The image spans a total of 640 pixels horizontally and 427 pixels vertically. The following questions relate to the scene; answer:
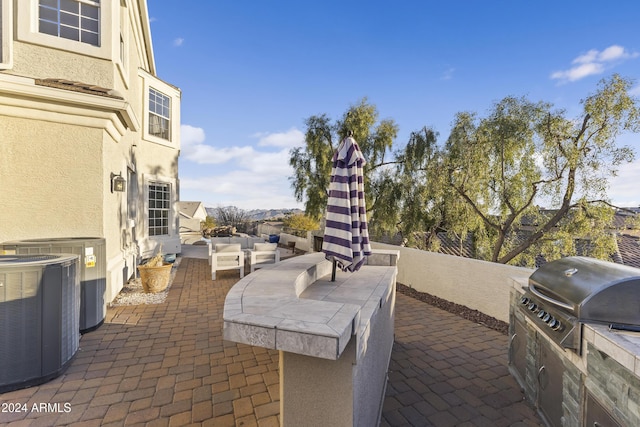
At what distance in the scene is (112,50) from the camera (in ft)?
19.1

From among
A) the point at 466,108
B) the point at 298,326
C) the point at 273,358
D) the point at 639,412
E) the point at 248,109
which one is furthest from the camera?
the point at 248,109

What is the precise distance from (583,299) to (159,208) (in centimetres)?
1196

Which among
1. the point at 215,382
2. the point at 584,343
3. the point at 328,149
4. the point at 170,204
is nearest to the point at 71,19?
the point at 170,204

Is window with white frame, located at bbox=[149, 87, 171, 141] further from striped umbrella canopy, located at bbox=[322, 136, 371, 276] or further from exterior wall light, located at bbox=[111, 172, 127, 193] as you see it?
striped umbrella canopy, located at bbox=[322, 136, 371, 276]

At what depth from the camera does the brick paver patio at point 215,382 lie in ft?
9.05

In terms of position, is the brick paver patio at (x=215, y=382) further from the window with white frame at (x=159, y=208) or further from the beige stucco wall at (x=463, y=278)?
the window with white frame at (x=159, y=208)

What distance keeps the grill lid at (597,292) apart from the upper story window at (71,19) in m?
8.13

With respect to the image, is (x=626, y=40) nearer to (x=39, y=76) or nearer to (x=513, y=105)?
(x=513, y=105)

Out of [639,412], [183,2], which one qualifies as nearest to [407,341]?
[639,412]

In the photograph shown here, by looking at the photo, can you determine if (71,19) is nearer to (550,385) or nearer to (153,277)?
(153,277)

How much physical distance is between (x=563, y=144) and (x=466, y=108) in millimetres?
2550

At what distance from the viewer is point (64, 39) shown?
5344mm

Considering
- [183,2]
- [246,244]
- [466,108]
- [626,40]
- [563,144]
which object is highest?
[183,2]

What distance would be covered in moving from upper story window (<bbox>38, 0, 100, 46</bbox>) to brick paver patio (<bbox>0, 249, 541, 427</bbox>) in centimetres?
528
